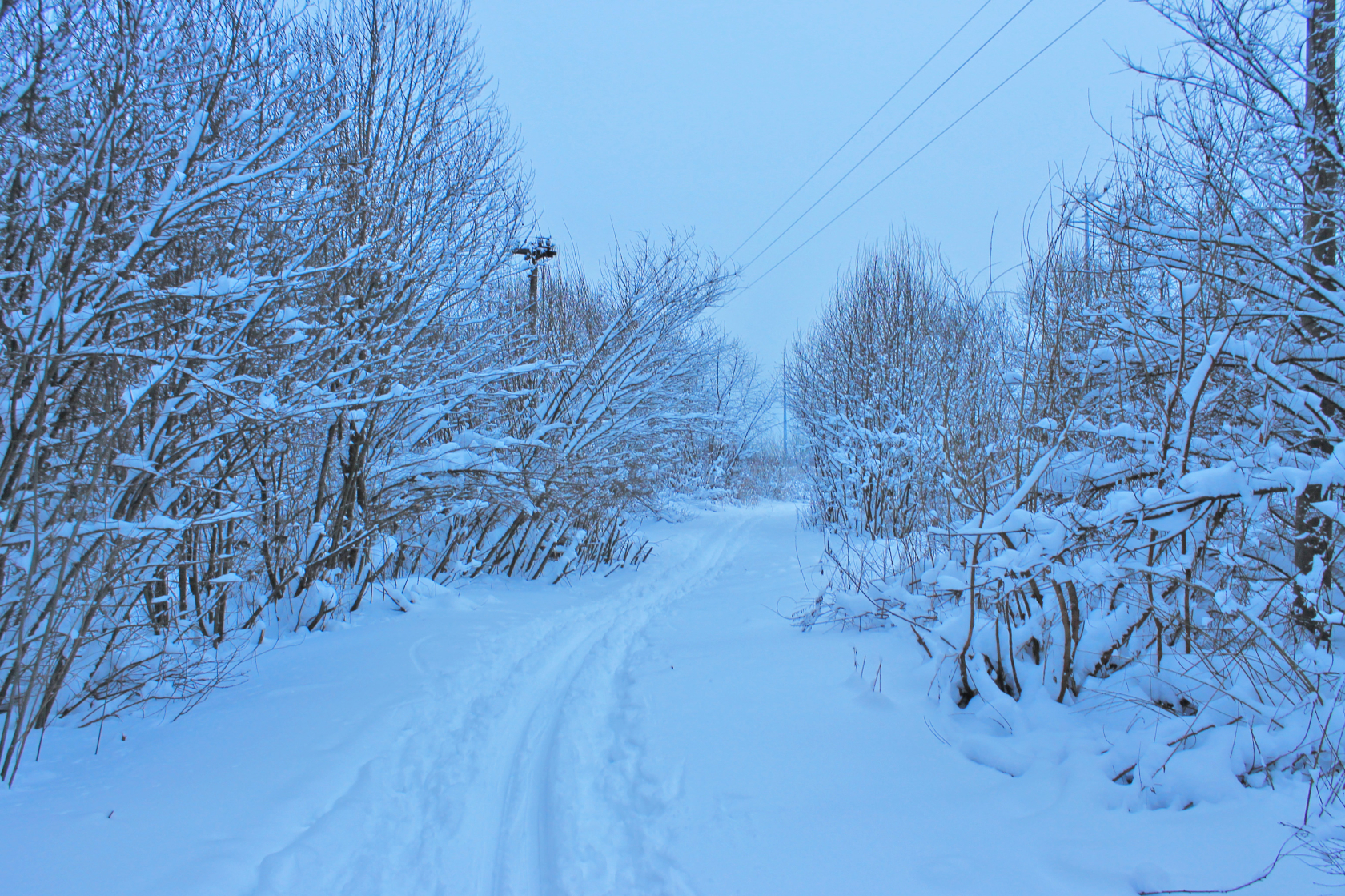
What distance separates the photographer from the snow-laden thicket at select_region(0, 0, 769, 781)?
9.78ft

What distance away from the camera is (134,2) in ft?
12.0

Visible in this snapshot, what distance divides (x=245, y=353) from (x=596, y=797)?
303 cm

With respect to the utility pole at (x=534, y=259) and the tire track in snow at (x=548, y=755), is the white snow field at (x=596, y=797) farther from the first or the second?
the utility pole at (x=534, y=259)

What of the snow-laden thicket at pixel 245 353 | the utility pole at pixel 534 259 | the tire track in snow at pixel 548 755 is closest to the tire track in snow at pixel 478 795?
the tire track in snow at pixel 548 755

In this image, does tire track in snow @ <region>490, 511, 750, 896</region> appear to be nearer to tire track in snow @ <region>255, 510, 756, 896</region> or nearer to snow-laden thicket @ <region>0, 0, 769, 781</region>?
tire track in snow @ <region>255, 510, 756, 896</region>

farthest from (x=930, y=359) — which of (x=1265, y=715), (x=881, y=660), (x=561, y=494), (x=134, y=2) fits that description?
(x=134, y=2)

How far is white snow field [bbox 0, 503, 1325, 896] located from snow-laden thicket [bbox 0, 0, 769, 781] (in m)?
0.65

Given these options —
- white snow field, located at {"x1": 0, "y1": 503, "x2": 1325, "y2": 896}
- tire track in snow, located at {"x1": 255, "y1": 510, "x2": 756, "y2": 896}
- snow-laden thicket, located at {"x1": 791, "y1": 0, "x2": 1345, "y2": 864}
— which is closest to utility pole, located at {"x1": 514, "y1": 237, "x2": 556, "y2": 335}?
tire track in snow, located at {"x1": 255, "y1": 510, "x2": 756, "y2": 896}

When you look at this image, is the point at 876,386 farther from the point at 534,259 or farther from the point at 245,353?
the point at 245,353

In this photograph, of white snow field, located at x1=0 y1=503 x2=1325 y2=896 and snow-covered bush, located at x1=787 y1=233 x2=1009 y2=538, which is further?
snow-covered bush, located at x1=787 y1=233 x2=1009 y2=538

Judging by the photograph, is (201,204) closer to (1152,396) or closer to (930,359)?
(1152,396)

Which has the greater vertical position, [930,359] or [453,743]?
[930,359]

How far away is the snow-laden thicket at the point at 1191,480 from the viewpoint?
2.30m

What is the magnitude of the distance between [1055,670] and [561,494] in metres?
6.21
